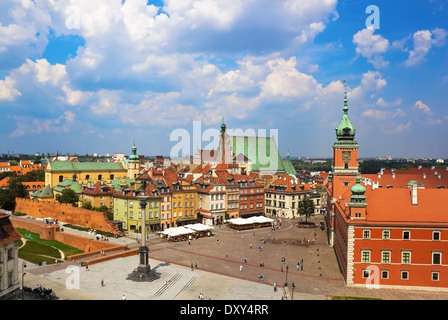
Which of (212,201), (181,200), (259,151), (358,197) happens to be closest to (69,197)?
(181,200)

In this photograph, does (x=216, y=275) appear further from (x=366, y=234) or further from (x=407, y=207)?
(x=407, y=207)

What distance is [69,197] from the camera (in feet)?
264

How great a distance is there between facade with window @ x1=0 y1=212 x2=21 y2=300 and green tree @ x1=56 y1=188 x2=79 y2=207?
48.2 metres

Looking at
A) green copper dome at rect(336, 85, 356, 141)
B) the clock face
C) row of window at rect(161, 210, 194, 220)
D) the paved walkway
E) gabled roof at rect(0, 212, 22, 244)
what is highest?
green copper dome at rect(336, 85, 356, 141)

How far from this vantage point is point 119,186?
3457 inches

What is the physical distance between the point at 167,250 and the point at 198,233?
36.5ft

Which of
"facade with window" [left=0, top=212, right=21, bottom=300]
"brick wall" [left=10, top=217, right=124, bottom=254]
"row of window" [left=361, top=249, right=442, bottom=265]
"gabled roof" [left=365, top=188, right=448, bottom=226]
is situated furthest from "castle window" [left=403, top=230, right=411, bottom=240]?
"facade with window" [left=0, top=212, right=21, bottom=300]

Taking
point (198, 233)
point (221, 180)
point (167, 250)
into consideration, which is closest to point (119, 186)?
point (221, 180)

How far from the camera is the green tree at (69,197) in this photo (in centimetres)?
8038

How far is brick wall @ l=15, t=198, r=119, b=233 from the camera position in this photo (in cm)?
6731

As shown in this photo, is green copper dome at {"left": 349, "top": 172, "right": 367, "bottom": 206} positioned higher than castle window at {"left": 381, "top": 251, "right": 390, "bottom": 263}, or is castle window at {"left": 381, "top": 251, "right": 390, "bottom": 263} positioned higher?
green copper dome at {"left": 349, "top": 172, "right": 367, "bottom": 206}

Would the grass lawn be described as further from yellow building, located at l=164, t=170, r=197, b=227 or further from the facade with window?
yellow building, located at l=164, t=170, r=197, b=227
